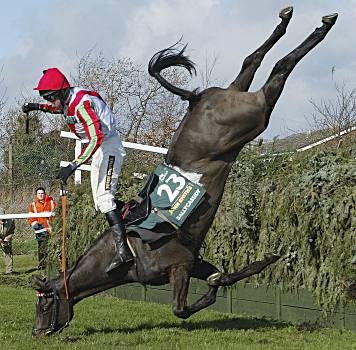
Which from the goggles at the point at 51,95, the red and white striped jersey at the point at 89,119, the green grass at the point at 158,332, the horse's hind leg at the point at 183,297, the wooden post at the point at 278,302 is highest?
the goggles at the point at 51,95

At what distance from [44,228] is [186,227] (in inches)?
269

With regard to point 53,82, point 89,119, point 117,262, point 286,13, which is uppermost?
point 286,13

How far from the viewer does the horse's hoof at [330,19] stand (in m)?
6.42

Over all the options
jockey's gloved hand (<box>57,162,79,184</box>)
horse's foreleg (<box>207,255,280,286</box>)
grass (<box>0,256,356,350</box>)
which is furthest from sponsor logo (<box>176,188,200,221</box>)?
grass (<box>0,256,356,350</box>)

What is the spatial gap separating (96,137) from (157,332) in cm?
214

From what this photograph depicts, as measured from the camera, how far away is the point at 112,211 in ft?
22.7

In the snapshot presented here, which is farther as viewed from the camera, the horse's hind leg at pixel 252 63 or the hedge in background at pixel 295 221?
the hedge in background at pixel 295 221

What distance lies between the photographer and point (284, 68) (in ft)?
21.2

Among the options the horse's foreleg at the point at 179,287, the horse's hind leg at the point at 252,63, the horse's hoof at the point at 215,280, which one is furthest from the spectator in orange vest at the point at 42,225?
the horse's hind leg at the point at 252,63

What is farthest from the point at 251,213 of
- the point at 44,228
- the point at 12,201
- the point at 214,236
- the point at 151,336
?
the point at 12,201

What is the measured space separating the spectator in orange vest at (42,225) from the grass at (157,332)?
89.6 inches

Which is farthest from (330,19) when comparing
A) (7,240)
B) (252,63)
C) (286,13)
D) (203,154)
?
(7,240)

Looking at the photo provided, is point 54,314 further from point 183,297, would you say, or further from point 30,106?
point 30,106

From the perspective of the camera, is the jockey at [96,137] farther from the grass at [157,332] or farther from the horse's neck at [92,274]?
the grass at [157,332]
